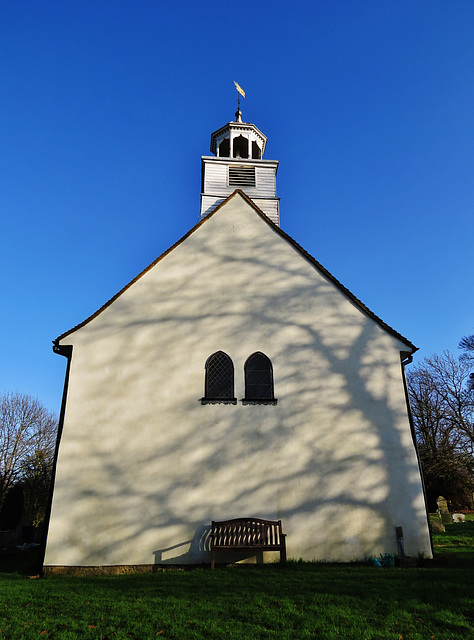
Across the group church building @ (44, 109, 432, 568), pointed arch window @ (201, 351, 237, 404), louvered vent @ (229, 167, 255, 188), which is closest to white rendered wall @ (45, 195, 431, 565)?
church building @ (44, 109, 432, 568)

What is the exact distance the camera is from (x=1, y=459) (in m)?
34.4

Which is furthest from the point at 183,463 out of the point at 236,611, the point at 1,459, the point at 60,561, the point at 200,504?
the point at 1,459

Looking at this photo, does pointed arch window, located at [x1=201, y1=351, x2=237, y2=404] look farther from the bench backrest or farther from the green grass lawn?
the green grass lawn

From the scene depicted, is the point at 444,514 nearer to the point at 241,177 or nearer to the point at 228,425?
the point at 228,425

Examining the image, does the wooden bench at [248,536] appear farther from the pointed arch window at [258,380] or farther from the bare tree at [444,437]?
the bare tree at [444,437]

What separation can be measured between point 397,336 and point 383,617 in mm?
8159

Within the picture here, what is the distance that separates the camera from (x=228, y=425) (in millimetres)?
11719

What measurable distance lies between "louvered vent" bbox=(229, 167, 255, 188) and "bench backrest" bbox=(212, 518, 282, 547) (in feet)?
44.8

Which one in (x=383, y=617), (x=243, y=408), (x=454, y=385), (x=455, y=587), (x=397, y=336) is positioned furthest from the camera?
(x=454, y=385)

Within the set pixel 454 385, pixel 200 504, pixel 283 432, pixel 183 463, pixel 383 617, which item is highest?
pixel 454 385

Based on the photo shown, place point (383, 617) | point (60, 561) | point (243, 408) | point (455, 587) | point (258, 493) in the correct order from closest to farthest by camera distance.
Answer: point (383, 617)
point (455, 587)
point (60, 561)
point (258, 493)
point (243, 408)

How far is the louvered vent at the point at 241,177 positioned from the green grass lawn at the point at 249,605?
48.9ft

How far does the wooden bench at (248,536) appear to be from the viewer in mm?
10227

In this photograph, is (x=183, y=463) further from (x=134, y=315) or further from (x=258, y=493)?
(x=134, y=315)
